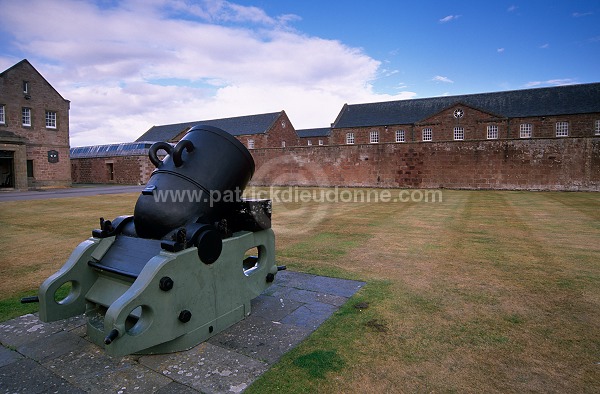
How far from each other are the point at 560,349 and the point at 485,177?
20.3 m

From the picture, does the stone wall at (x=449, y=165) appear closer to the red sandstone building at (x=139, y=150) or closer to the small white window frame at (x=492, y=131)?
the red sandstone building at (x=139, y=150)

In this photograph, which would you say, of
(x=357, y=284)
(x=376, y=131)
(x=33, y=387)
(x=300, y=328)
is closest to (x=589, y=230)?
(x=357, y=284)

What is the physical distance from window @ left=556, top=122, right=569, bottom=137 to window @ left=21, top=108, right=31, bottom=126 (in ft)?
146

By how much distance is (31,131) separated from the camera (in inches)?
1032

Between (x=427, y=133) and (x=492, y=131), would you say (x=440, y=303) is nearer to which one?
(x=427, y=133)

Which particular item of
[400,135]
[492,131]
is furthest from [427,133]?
[492,131]

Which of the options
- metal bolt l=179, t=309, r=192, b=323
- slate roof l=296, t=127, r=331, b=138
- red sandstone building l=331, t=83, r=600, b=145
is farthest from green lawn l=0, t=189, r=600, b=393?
slate roof l=296, t=127, r=331, b=138

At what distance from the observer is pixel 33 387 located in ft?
7.48

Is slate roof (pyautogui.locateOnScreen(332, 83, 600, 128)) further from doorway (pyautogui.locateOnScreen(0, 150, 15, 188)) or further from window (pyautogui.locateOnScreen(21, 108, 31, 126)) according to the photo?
doorway (pyautogui.locateOnScreen(0, 150, 15, 188))

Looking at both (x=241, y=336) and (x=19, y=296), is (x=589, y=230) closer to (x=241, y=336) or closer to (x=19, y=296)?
(x=241, y=336)

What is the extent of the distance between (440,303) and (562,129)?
38.6 meters

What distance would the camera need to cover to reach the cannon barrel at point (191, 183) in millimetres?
2904

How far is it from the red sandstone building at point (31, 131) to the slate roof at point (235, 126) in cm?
1832

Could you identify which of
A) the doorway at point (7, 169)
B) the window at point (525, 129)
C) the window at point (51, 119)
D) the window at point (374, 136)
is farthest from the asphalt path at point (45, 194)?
the window at point (525, 129)
